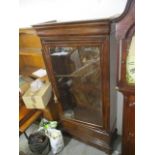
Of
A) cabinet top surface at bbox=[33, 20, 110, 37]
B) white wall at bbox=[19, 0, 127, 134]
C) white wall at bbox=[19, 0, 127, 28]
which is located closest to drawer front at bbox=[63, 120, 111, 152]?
white wall at bbox=[19, 0, 127, 134]

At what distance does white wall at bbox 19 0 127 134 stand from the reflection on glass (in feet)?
0.97

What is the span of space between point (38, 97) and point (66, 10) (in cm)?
93

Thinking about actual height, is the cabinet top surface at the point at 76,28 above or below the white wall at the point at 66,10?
below

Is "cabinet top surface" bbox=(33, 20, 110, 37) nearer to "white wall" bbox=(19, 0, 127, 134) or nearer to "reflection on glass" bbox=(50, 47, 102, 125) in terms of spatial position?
"reflection on glass" bbox=(50, 47, 102, 125)

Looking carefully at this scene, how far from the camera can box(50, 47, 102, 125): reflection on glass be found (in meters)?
1.43

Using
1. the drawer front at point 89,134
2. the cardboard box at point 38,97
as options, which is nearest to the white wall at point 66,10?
the cardboard box at point 38,97

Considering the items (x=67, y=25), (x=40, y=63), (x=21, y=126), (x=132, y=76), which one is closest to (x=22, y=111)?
(x=21, y=126)

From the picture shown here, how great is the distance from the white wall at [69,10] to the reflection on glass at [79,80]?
295 mm

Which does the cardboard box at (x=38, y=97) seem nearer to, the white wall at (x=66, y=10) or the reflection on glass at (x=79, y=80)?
the reflection on glass at (x=79, y=80)

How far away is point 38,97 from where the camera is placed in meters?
1.78

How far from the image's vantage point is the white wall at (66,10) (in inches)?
55.3

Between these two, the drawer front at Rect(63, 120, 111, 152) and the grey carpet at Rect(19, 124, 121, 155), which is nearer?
the drawer front at Rect(63, 120, 111, 152)
